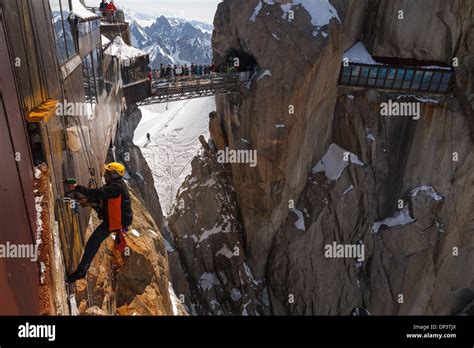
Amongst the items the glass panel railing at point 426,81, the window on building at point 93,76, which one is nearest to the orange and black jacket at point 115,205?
the window on building at point 93,76

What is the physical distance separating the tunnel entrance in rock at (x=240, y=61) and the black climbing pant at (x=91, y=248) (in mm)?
19031

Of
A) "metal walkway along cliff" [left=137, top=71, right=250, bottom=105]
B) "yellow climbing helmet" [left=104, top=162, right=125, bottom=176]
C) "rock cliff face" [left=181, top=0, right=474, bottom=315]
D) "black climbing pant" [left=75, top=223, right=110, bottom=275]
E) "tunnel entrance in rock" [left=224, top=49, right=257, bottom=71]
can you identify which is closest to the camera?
"black climbing pant" [left=75, top=223, right=110, bottom=275]

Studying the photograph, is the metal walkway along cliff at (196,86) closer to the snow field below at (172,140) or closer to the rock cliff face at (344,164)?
the rock cliff face at (344,164)

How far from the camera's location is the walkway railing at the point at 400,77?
23547 mm

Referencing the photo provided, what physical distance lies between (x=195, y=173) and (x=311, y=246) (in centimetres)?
987

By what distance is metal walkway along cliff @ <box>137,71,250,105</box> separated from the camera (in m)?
23.2

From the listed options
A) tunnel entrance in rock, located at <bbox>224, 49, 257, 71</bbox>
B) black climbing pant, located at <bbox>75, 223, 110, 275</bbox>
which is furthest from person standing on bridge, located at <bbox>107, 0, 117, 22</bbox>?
black climbing pant, located at <bbox>75, 223, 110, 275</bbox>

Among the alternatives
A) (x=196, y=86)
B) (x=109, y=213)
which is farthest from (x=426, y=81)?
(x=109, y=213)

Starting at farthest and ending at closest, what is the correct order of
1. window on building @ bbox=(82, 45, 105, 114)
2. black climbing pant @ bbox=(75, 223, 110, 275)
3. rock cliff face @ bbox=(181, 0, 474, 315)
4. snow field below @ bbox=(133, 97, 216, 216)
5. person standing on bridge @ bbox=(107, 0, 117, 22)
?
1. snow field below @ bbox=(133, 97, 216, 216)
2. person standing on bridge @ bbox=(107, 0, 117, 22)
3. rock cliff face @ bbox=(181, 0, 474, 315)
4. window on building @ bbox=(82, 45, 105, 114)
5. black climbing pant @ bbox=(75, 223, 110, 275)

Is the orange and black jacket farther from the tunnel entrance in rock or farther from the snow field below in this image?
the snow field below

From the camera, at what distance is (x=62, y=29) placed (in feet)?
27.6

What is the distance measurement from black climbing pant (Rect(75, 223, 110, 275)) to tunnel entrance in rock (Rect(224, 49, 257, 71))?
19031 millimetres

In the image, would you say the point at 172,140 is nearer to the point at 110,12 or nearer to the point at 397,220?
the point at 110,12

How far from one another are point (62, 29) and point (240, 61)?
1783 centimetres
